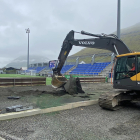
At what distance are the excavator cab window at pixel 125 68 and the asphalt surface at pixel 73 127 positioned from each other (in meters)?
1.72

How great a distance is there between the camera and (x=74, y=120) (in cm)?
534

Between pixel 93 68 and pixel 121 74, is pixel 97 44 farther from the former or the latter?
pixel 93 68

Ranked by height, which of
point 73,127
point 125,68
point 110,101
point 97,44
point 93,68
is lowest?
point 73,127

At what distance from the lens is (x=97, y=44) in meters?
9.77

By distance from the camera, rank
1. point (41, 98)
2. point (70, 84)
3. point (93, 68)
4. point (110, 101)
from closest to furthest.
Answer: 1. point (110, 101)
2. point (41, 98)
3. point (70, 84)
4. point (93, 68)

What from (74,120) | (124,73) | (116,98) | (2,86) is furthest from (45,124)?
(2,86)

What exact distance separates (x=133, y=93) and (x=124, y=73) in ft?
4.77

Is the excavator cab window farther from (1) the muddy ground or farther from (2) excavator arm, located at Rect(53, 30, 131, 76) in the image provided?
(1) the muddy ground

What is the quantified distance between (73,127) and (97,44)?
20.5 ft

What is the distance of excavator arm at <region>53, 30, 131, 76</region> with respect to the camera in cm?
895

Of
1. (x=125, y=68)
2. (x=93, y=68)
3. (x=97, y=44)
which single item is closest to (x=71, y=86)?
(x=97, y=44)

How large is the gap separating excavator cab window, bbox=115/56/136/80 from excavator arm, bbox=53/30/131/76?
1751 mm

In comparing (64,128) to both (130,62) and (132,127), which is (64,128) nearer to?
(132,127)

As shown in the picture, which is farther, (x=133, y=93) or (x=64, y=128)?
(x=133, y=93)
